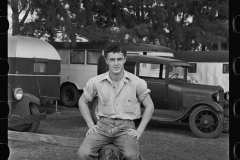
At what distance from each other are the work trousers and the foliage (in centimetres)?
444

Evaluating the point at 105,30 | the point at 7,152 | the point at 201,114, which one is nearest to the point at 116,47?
the point at 7,152

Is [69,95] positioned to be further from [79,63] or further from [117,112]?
[117,112]

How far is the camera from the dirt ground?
15.8 feet

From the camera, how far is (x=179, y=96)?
6938mm

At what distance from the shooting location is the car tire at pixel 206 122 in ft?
20.7

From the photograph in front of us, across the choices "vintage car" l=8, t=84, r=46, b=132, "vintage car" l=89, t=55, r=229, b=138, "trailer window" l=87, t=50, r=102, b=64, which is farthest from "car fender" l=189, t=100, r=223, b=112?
"trailer window" l=87, t=50, r=102, b=64

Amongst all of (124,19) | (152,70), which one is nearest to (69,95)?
(124,19)

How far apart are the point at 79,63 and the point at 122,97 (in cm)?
913

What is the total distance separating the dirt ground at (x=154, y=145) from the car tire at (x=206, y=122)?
5.5 inches

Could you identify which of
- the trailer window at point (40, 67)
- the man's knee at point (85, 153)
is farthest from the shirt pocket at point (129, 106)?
the trailer window at point (40, 67)

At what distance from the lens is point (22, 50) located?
8078 millimetres

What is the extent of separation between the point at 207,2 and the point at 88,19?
2.56m

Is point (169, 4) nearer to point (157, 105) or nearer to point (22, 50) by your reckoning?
point (157, 105)

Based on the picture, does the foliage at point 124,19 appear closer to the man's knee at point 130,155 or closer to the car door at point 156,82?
the car door at point 156,82
